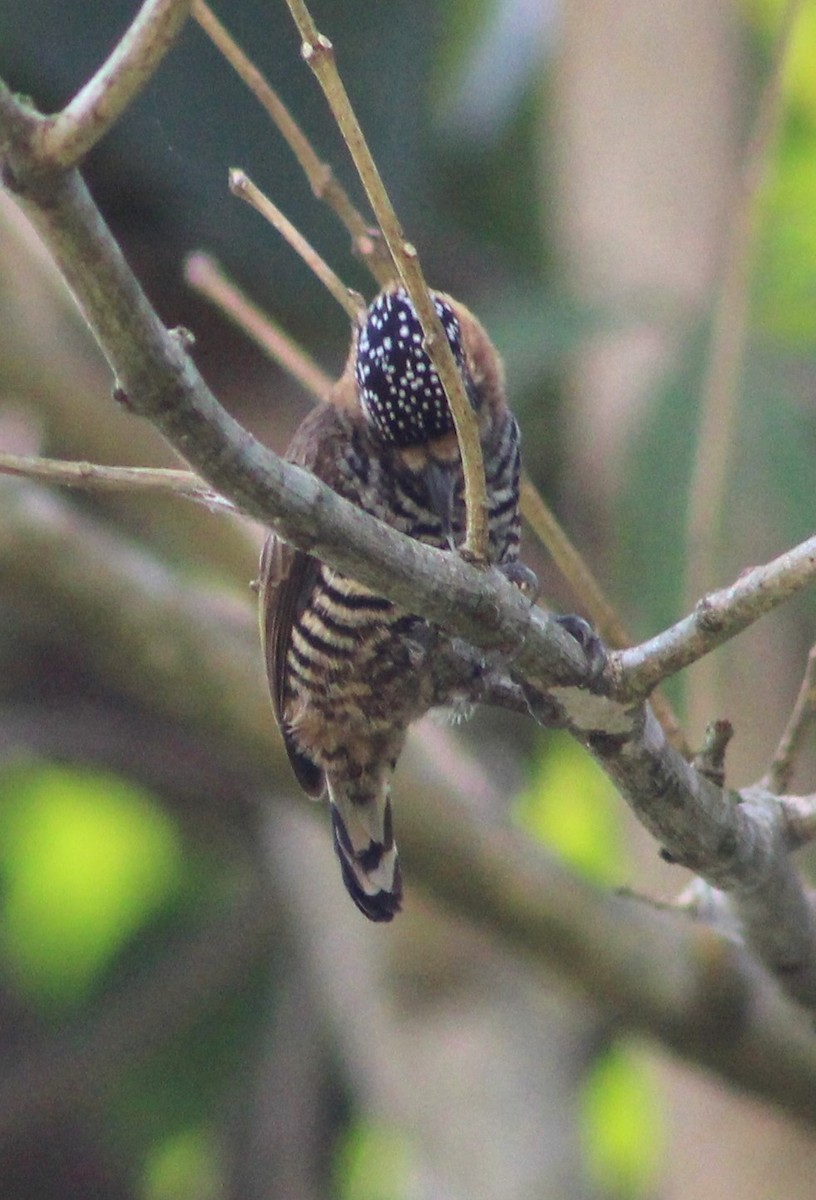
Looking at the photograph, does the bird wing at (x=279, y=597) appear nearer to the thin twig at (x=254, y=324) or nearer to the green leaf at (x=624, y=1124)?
the thin twig at (x=254, y=324)

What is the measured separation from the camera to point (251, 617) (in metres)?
3.90

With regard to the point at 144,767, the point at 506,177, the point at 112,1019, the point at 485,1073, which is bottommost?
the point at 112,1019

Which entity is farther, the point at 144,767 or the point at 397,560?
the point at 144,767

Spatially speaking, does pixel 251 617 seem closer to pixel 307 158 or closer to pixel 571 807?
pixel 307 158

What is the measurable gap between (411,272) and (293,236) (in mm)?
649

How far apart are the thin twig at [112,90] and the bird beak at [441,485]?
1.55 metres

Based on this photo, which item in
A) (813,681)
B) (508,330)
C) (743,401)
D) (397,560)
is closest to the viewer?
(397,560)

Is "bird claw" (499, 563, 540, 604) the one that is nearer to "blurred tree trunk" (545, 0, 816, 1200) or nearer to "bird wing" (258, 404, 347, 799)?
"bird wing" (258, 404, 347, 799)

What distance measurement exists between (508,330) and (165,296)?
4.66ft

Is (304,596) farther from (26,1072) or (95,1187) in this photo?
(95,1187)

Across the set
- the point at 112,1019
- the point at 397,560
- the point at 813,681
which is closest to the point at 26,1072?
the point at 112,1019

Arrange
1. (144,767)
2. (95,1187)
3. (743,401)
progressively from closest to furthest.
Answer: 1. (743,401)
2. (144,767)
3. (95,1187)

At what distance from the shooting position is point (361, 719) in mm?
3033

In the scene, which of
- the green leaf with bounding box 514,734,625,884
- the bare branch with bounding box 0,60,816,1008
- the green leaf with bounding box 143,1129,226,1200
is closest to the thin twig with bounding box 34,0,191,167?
the bare branch with bounding box 0,60,816,1008
